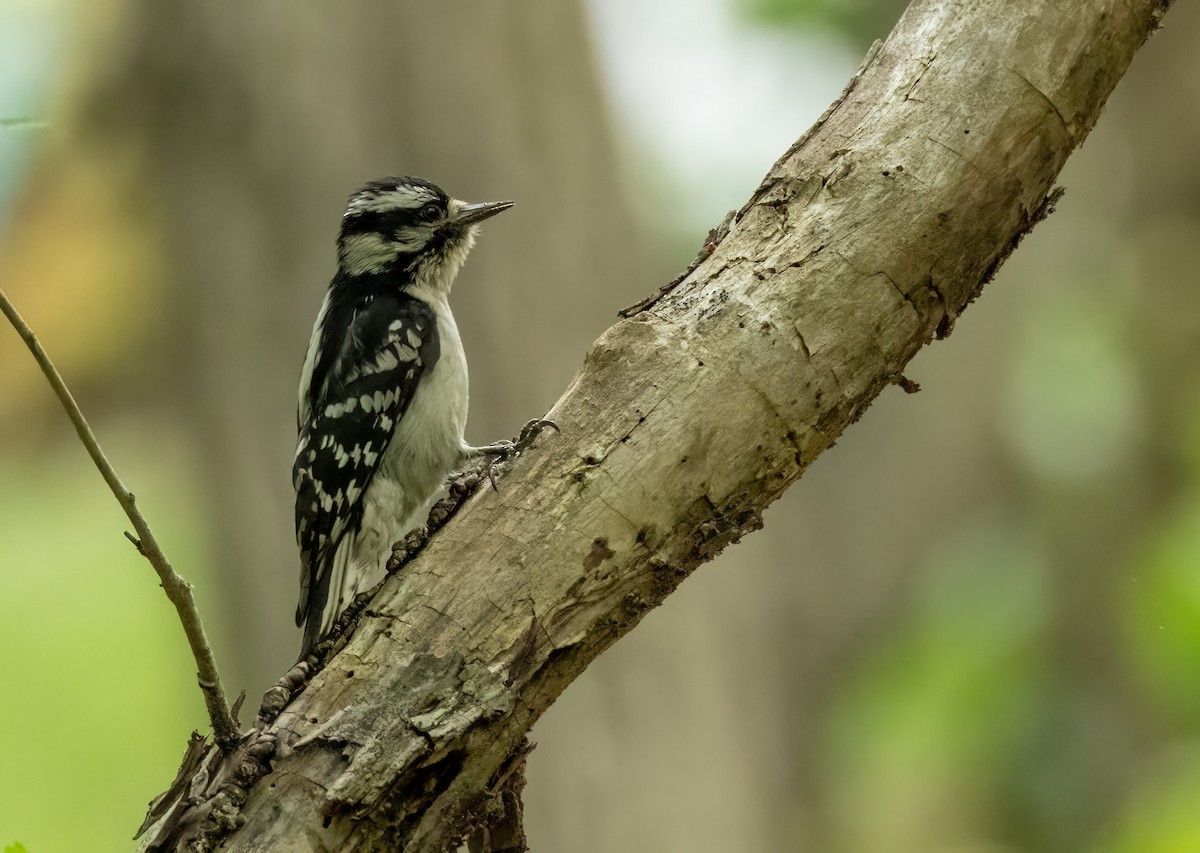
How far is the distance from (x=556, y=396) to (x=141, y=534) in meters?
3.54

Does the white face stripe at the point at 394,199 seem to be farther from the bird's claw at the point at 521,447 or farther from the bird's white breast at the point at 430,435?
the bird's claw at the point at 521,447

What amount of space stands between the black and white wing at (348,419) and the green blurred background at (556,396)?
1.17 metres

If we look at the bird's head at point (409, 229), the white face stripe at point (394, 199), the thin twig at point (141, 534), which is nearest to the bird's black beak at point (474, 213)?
the bird's head at point (409, 229)

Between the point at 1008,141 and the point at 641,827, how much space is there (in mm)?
4042

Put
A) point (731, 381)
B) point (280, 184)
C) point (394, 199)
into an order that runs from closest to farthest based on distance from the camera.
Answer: point (731, 381)
point (394, 199)
point (280, 184)

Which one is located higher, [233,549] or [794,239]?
[233,549]

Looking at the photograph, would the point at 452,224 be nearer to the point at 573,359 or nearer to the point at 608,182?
the point at 573,359

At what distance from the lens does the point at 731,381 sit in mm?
2219

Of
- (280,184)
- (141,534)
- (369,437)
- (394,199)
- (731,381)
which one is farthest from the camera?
(280,184)

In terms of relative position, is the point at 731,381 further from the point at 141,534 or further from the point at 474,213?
the point at 474,213

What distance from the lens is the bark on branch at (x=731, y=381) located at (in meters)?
2.08

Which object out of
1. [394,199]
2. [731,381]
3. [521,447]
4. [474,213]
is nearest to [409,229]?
[394,199]

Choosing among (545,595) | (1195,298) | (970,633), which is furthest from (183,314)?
(1195,298)

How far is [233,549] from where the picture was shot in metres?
4.91
